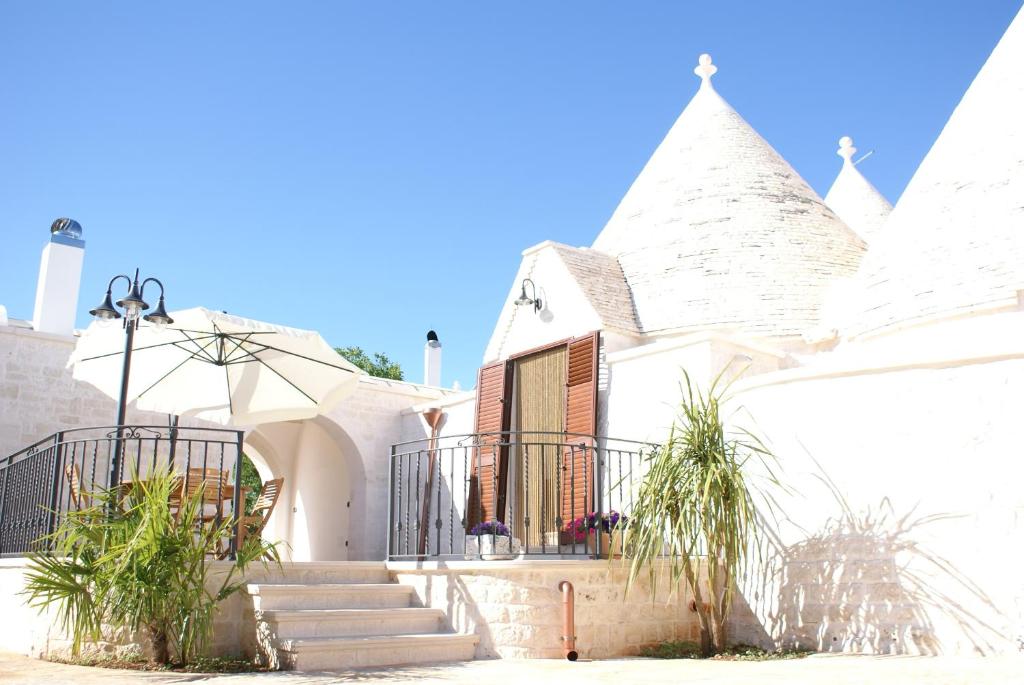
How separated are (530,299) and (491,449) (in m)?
2.36

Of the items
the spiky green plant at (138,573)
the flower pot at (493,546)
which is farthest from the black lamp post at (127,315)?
the flower pot at (493,546)

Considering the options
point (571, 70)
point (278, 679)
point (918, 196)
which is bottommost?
point (278, 679)

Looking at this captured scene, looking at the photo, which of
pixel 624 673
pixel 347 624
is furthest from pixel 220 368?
pixel 624 673

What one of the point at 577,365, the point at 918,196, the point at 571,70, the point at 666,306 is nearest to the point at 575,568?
the point at 577,365

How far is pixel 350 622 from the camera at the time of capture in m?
7.27

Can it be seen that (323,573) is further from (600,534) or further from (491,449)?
(491,449)

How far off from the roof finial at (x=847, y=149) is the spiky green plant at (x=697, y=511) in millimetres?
14895

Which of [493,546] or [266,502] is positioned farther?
[266,502]

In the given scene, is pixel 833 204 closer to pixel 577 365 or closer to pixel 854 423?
pixel 577 365

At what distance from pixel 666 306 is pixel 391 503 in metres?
5.90

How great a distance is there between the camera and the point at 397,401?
15.9 metres

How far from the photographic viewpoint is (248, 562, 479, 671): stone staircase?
21.9 ft

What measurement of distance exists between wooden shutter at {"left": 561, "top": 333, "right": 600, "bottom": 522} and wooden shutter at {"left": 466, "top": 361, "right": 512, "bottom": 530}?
1.16 metres

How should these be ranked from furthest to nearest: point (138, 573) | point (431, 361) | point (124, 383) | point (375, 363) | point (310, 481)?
1. point (375, 363)
2. point (431, 361)
3. point (310, 481)
4. point (124, 383)
5. point (138, 573)
